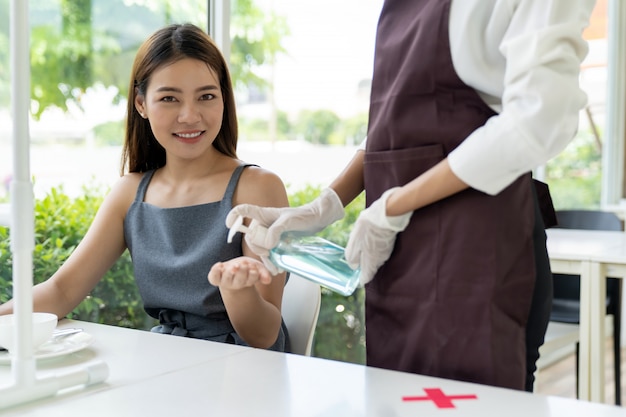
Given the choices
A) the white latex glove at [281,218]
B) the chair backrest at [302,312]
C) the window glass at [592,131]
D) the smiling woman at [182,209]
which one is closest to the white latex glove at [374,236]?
the white latex glove at [281,218]

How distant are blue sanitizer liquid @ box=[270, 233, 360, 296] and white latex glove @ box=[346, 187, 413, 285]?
0.05 metres

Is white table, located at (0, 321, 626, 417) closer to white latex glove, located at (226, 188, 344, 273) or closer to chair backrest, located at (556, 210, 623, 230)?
white latex glove, located at (226, 188, 344, 273)

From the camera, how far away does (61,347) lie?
129 centimetres

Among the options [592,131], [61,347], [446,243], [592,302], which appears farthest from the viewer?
[592,131]

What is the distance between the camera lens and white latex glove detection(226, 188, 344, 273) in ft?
4.25

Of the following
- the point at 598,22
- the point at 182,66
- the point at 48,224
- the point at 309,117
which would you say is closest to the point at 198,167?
the point at 182,66

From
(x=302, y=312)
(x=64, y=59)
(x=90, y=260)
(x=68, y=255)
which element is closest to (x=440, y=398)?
(x=302, y=312)

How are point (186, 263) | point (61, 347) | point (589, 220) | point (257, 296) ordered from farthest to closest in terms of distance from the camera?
point (589, 220)
point (186, 263)
point (257, 296)
point (61, 347)

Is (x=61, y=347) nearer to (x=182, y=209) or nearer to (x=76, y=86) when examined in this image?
(x=182, y=209)

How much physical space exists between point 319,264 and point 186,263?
0.48m

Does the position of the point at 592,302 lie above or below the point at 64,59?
below

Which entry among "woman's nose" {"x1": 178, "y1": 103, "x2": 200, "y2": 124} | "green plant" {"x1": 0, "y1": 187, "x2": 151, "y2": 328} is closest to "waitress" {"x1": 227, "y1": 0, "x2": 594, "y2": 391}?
"woman's nose" {"x1": 178, "y1": 103, "x2": 200, "y2": 124}

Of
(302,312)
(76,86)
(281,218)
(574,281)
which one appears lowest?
(574,281)

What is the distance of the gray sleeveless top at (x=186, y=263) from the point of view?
1.66 metres
